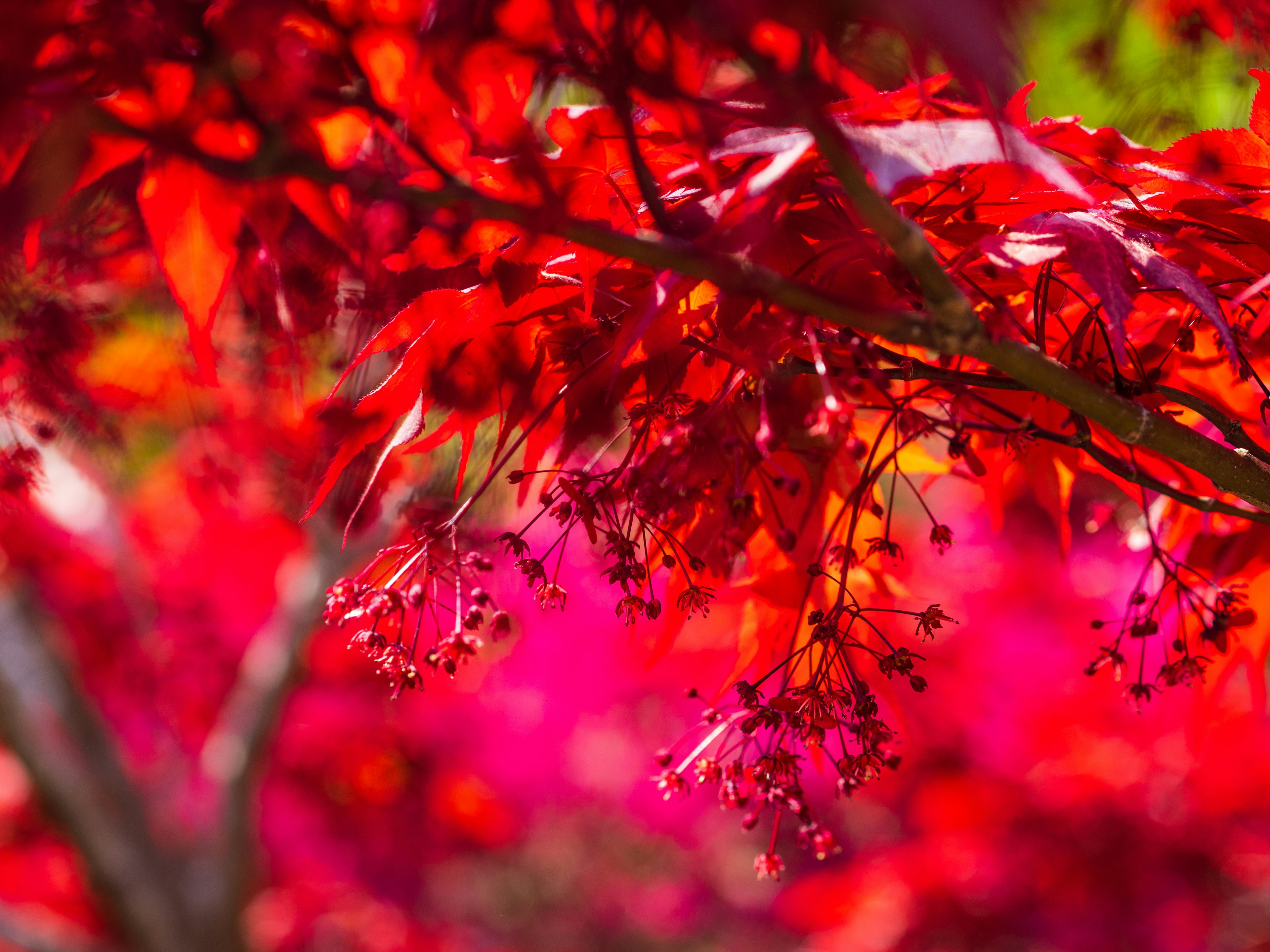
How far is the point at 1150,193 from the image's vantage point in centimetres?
75

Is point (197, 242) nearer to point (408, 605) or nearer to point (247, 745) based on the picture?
point (408, 605)

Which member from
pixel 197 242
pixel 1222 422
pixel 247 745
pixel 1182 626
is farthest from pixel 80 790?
pixel 1222 422

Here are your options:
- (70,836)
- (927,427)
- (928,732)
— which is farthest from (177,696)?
(927,427)

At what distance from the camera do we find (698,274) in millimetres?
512

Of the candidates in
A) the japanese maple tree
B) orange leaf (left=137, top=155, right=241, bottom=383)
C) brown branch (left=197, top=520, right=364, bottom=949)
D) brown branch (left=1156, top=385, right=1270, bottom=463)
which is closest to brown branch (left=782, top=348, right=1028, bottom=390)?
the japanese maple tree

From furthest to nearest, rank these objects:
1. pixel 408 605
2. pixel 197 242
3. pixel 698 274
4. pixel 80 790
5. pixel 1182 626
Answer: pixel 80 790 < pixel 1182 626 < pixel 408 605 < pixel 197 242 < pixel 698 274

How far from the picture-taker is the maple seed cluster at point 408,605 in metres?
0.72

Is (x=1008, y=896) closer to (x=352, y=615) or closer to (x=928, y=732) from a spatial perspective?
(x=928, y=732)

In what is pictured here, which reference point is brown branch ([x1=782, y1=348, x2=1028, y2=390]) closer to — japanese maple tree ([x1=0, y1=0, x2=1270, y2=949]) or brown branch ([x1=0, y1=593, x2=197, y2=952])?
japanese maple tree ([x1=0, y1=0, x2=1270, y2=949])

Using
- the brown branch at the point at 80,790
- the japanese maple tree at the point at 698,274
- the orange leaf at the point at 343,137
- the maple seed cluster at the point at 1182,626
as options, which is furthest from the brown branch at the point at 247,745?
the maple seed cluster at the point at 1182,626

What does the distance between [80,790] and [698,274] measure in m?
3.36

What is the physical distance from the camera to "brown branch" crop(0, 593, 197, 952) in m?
3.04

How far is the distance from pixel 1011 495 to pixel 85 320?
121 cm

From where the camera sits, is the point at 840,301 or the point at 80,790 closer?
the point at 840,301
